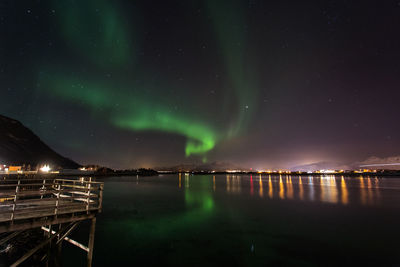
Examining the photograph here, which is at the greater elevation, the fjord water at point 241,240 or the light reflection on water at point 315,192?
the light reflection on water at point 315,192

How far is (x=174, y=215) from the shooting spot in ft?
108

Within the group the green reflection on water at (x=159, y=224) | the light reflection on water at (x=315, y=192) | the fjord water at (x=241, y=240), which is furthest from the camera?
the light reflection on water at (x=315, y=192)

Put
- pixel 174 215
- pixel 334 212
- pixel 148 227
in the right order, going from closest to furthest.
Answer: pixel 148 227 → pixel 174 215 → pixel 334 212

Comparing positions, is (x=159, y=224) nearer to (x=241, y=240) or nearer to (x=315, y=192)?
(x=241, y=240)

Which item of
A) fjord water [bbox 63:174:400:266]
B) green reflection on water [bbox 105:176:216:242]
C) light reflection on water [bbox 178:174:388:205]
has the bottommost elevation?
fjord water [bbox 63:174:400:266]

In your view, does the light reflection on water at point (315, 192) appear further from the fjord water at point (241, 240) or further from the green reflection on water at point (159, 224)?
the green reflection on water at point (159, 224)

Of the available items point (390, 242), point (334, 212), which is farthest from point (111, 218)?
point (334, 212)

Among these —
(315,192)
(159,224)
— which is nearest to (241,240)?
(159,224)

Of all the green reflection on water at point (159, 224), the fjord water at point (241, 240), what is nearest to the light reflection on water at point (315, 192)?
the fjord water at point (241, 240)

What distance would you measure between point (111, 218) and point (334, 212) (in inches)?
1399

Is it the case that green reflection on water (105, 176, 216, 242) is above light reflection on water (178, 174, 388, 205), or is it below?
below

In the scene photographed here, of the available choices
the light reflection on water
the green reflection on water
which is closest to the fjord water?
the green reflection on water

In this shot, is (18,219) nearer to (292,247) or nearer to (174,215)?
(292,247)

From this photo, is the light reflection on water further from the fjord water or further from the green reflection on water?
the green reflection on water
